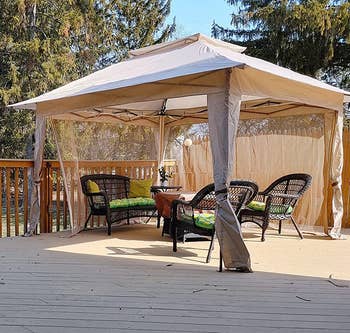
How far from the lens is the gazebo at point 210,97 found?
13.1 feet

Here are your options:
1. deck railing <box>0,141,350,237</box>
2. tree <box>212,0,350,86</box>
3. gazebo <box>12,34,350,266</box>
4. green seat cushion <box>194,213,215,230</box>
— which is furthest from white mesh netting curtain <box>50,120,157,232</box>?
tree <box>212,0,350,86</box>

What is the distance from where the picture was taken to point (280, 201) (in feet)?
19.2

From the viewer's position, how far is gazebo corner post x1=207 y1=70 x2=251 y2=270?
13.0 feet

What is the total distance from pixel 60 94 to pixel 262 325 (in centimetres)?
374

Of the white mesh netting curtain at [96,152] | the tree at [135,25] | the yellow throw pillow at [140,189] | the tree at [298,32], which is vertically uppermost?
the tree at [135,25]

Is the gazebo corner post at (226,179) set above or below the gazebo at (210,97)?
below

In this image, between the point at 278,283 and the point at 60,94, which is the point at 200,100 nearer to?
the point at 60,94

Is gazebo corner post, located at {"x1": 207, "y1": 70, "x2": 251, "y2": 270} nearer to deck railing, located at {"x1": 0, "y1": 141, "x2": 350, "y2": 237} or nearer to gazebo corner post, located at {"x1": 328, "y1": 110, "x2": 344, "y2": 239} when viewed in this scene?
gazebo corner post, located at {"x1": 328, "y1": 110, "x2": 344, "y2": 239}

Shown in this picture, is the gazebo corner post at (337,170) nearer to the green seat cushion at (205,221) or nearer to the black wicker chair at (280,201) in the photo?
the black wicker chair at (280,201)

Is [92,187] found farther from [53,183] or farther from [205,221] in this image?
[205,221]

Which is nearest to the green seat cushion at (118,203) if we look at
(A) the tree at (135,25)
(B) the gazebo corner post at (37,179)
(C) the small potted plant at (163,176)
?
(B) the gazebo corner post at (37,179)

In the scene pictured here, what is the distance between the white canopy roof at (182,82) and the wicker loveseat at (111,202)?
39.4 inches

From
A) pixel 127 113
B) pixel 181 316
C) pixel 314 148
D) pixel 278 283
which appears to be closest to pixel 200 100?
pixel 127 113

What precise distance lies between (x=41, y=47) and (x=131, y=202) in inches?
269
